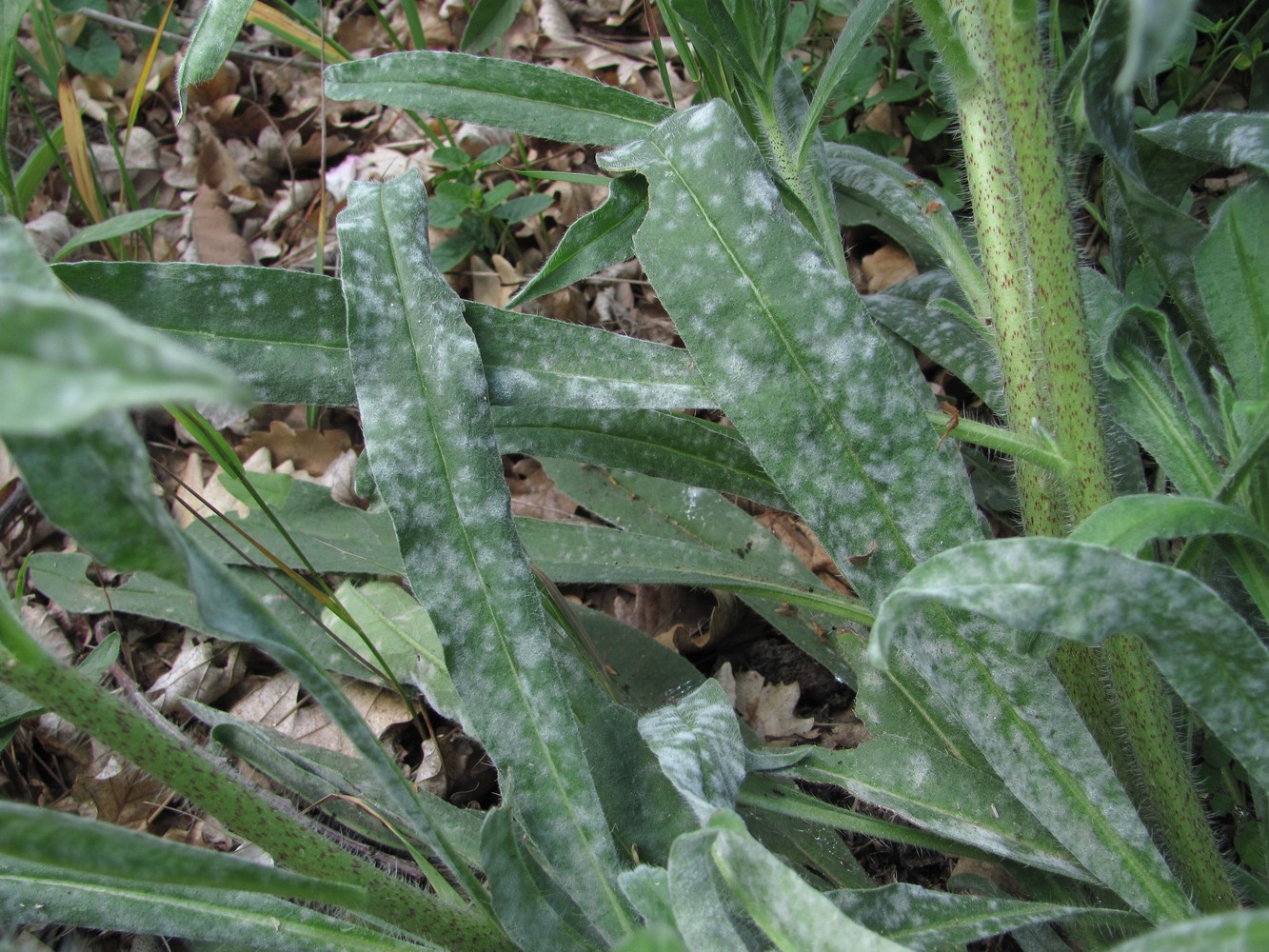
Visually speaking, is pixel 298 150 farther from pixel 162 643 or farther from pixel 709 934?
pixel 709 934

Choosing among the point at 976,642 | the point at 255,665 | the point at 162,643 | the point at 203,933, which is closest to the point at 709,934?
the point at 976,642

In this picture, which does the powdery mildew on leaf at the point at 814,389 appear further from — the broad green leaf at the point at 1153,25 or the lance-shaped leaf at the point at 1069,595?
the broad green leaf at the point at 1153,25

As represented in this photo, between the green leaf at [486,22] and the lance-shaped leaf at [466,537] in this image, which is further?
the green leaf at [486,22]

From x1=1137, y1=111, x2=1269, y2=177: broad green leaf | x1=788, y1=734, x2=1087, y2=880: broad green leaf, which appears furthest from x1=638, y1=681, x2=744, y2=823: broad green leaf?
x1=1137, y1=111, x2=1269, y2=177: broad green leaf

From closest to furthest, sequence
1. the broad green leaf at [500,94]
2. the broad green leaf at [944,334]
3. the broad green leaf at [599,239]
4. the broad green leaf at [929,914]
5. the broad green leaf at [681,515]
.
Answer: the broad green leaf at [929,914]
the broad green leaf at [599,239]
the broad green leaf at [500,94]
the broad green leaf at [944,334]
the broad green leaf at [681,515]

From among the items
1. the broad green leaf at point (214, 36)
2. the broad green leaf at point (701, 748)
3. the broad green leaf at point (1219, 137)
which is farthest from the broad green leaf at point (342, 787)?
the broad green leaf at point (1219, 137)

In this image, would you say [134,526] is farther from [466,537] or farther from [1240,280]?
[1240,280]

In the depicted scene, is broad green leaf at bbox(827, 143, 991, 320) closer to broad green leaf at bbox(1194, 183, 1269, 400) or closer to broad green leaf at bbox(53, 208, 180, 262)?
broad green leaf at bbox(1194, 183, 1269, 400)
